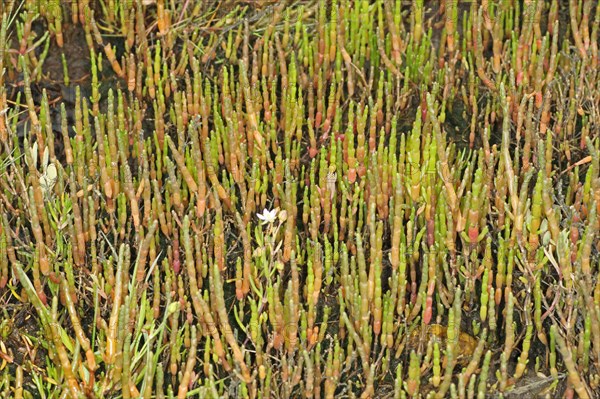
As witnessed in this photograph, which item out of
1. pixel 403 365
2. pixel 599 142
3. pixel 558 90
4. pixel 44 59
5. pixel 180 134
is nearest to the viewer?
pixel 403 365

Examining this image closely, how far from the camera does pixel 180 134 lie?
A: 10.6 ft

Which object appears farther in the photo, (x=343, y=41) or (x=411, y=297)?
(x=343, y=41)

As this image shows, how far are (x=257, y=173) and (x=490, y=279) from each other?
93 centimetres

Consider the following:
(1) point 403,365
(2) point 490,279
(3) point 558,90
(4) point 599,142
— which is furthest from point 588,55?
(1) point 403,365

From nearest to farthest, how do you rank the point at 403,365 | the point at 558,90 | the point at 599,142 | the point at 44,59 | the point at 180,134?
the point at 403,365
the point at 180,134
the point at 599,142
the point at 558,90
the point at 44,59

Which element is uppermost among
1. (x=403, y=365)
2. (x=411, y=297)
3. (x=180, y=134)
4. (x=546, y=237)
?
(x=180, y=134)

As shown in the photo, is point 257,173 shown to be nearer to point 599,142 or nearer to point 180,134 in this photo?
point 180,134

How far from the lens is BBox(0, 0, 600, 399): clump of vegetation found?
2740 millimetres

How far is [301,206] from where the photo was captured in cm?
345

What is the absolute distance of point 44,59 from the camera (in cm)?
412

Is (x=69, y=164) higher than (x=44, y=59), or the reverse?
(x=44, y=59)

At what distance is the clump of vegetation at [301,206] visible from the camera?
274 centimetres

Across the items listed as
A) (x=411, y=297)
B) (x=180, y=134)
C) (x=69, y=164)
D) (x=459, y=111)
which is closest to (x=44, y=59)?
(x=69, y=164)

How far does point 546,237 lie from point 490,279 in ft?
0.75
